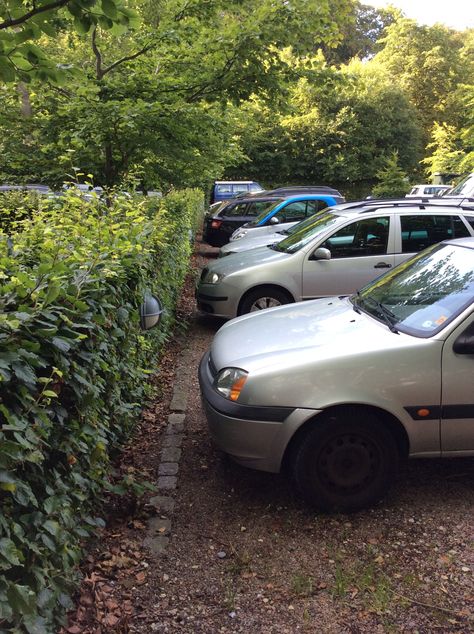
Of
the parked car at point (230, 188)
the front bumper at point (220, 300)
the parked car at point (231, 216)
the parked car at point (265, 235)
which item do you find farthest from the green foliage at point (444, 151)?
the front bumper at point (220, 300)

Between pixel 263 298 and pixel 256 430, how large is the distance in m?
4.26

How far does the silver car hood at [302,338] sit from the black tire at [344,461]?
400 mm

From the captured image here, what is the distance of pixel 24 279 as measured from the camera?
7.47 feet

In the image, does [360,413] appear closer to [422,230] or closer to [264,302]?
[264,302]

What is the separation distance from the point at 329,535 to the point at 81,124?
5892 millimetres

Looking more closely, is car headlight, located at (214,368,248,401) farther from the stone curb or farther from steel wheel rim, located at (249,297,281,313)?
steel wheel rim, located at (249,297,281,313)

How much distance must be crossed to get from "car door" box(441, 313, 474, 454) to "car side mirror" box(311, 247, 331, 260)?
12.8 ft

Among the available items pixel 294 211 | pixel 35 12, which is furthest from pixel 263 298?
pixel 294 211

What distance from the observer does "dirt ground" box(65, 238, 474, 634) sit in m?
2.69

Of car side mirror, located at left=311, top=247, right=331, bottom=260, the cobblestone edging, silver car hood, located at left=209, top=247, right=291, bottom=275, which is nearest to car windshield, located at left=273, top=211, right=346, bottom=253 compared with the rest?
silver car hood, located at left=209, top=247, right=291, bottom=275

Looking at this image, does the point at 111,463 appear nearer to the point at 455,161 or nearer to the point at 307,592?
the point at 307,592

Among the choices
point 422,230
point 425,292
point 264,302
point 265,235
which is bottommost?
point 264,302

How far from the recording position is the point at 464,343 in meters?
3.44

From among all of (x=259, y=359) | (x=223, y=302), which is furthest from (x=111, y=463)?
(x=223, y=302)
